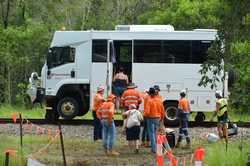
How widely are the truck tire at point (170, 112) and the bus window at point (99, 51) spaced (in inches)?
116

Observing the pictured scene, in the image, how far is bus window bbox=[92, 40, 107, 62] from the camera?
25078mm

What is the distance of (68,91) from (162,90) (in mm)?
3683

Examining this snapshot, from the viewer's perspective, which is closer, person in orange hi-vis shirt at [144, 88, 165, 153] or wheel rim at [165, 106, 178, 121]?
person in orange hi-vis shirt at [144, 88, 165, 153]

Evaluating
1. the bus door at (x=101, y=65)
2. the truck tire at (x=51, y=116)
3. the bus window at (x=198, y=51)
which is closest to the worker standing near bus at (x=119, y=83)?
the bus door at (x=101, y=65)

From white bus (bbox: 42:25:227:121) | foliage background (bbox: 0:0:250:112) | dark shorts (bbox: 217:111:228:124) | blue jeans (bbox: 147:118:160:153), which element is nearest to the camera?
blue jeans (bbox: 147:118:160:153)

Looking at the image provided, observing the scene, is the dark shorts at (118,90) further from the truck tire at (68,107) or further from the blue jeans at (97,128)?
the blue jeans at (97,128)

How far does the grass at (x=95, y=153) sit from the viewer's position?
538 inches

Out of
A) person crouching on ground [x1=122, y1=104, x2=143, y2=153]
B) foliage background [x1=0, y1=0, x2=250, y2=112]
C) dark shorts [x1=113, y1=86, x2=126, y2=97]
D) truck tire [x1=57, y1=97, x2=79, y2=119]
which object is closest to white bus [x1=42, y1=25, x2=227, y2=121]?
truck tire [x1=57, y1=97, x2=79, y2=119]

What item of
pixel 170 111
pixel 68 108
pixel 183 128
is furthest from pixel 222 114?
pixel 68 108

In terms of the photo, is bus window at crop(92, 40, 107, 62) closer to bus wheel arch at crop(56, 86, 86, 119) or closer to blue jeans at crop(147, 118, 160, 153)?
bus wheel arch at crop(56, 86, 86, 119)

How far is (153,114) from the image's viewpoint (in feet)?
58.4

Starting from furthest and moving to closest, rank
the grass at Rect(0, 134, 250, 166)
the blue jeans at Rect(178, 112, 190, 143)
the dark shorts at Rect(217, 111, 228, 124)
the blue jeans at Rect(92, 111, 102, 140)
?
the dark shorts at Rect(217, 111, 228, 124), the blue jeans at Rect(92, 111, 102, 140), the blue jeans at Rect(178, 112, 190, 143), the grass at Rect(0, 134, 250, 166)

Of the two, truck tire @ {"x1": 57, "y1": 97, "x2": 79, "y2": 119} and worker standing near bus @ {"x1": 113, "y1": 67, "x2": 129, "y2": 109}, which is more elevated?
worker standing near bus @ {"x1": 113, "y1": 67, "x2": 129, "y2": 109}

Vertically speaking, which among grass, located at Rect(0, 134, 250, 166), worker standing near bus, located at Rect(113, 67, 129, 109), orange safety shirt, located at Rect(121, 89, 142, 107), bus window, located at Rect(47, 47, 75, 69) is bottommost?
grass, located at Rect(0, 134, 250, 166)
